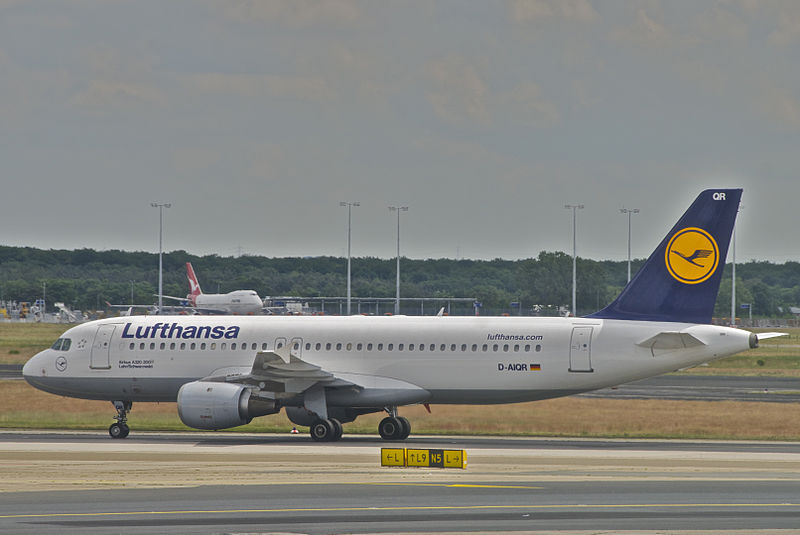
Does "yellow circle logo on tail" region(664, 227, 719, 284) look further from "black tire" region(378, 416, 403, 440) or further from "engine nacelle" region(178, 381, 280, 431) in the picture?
"engine nacelle" region(178, 381, 280, 431)

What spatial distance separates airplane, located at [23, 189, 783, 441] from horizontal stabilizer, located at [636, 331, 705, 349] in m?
0.04

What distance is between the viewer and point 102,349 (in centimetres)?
3953

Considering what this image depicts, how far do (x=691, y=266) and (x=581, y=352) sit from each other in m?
3.87

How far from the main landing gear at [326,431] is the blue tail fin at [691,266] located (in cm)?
862

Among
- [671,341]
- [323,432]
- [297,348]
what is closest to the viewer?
[671,341]

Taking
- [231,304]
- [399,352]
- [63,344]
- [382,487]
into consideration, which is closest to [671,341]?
[399,352]

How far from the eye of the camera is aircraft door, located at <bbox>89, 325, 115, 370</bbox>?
3938 cm

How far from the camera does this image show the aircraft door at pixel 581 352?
3509 centimetres

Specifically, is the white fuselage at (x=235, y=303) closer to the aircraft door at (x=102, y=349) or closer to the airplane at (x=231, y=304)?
the airplane at (x=231, y=304)

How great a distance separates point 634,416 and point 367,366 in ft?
35.3

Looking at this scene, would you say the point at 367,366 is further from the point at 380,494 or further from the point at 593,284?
the point at 593,284

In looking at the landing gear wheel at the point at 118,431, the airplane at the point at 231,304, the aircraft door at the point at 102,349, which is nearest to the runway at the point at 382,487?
the landing gear wheel at the point at 118,431

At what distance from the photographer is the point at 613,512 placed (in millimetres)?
21188

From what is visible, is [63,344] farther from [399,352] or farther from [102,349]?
[399,352]
